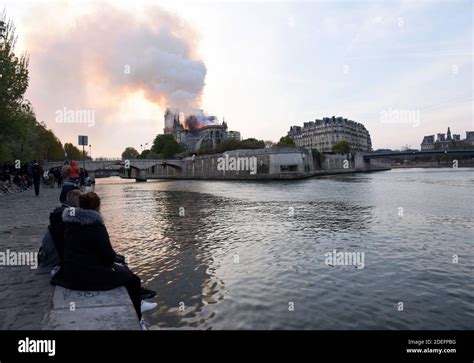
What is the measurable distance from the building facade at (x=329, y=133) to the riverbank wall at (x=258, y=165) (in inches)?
1989

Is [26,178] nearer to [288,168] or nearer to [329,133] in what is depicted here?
[288,168]

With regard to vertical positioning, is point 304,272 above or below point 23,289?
below

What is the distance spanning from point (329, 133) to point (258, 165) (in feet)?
308

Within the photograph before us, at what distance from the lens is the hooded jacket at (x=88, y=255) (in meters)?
5.38

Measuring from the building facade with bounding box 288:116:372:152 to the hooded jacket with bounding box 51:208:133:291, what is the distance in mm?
158021

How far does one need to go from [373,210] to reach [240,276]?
14.1 metres

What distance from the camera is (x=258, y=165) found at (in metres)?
75.4

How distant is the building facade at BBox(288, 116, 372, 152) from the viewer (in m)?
160

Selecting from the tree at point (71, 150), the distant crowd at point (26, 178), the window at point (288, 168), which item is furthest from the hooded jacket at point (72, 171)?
the tree at point (71, 150)

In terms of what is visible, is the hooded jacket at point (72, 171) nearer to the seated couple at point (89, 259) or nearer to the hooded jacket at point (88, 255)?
the seated couple at point (89, 259)

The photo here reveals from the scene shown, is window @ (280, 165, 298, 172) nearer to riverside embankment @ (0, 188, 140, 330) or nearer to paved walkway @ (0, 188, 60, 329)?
paved walkway @ (0, 188, 60, 329)

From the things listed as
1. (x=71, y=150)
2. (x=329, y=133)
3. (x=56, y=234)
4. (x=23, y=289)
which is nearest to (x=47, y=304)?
(x=23, y=289)

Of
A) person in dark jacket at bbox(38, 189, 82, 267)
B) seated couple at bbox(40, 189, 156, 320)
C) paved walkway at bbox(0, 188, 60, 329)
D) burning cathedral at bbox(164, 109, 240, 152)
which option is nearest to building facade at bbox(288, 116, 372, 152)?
burning cathedral at bbox(164, 109, 240, 152)
